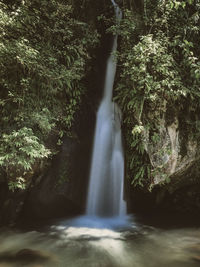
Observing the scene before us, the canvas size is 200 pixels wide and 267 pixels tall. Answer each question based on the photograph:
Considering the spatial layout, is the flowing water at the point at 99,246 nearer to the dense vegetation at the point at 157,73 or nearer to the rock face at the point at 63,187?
the rock face at the point at 63,187

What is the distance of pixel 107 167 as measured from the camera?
6445mm

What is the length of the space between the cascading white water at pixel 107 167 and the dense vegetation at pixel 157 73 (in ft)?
1.98

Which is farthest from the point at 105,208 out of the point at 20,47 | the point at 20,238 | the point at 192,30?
the point at 192,30

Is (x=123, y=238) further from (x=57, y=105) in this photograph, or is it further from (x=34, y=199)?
(x=57, y=105)

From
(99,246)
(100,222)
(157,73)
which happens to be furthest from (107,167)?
(157,73)

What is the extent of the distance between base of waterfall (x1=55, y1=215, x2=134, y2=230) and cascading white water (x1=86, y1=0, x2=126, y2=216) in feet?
0.56

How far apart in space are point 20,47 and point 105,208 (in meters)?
4.93

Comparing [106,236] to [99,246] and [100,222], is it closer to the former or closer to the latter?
[99,246]

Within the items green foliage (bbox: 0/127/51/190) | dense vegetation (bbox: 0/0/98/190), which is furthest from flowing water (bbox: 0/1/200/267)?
green foliage (bbox: 0/127/51/190)

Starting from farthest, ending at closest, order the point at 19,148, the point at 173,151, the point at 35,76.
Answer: the point at 173,151
the point at 35,76
the point at 19,148

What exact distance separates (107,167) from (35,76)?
339 cm

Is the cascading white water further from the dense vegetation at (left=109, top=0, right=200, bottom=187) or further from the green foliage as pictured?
the green foliage

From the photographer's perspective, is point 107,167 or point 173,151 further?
point 107,167

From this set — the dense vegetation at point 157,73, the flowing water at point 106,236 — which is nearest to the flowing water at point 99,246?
the flowing water at point 106,236
